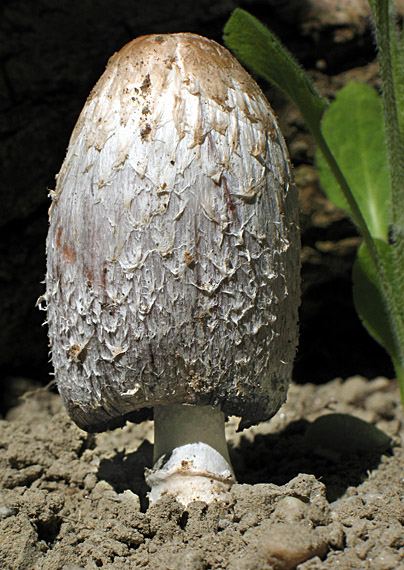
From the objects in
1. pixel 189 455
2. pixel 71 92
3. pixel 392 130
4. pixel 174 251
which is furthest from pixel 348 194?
pixel 71 92

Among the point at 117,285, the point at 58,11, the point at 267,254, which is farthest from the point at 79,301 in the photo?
the point at 58,11

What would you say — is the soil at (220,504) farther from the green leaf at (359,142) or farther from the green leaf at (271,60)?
the green leaf at (271,60)

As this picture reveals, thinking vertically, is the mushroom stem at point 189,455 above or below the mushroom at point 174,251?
below

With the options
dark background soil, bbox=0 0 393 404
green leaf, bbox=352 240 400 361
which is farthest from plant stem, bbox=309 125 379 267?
dark background soil, bbox=0 0 393 404

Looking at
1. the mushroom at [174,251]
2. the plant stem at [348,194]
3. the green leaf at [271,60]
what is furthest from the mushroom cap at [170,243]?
the plant stem at [348,194]

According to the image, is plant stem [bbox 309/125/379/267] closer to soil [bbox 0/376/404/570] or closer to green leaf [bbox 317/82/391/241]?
green leaf [bbox 317/82/391/241]
